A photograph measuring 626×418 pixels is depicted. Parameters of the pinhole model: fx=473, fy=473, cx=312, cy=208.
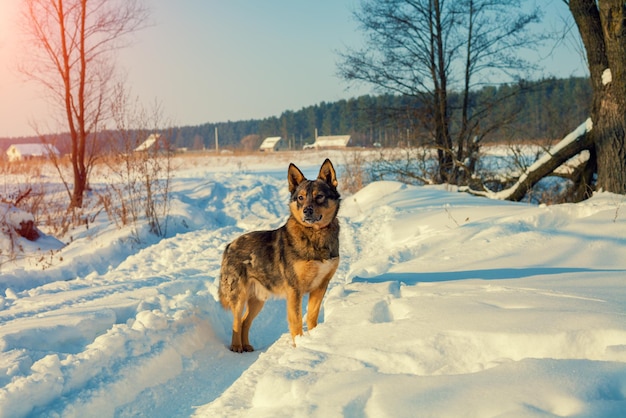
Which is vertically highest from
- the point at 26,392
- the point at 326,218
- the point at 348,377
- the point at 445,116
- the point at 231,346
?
the point at 445,116

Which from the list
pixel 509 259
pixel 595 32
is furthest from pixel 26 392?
pixel 595 32

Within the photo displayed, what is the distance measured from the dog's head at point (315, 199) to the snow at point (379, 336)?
922mm

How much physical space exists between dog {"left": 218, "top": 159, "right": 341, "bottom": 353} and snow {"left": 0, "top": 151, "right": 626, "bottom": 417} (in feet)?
1.06

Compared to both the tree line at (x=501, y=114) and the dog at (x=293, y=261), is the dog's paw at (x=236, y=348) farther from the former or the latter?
the tree line at (x=501, y=114)

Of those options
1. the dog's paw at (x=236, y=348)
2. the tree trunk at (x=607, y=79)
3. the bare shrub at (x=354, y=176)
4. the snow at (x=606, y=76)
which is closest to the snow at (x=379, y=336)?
the dog's paw at (x=236, y=348)

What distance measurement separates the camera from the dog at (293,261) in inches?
189

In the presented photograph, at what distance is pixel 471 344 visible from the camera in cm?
317

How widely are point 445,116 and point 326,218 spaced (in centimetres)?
1400

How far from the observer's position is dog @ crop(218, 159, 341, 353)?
4.81 meters

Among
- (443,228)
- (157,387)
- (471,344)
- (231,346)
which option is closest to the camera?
(471,344)

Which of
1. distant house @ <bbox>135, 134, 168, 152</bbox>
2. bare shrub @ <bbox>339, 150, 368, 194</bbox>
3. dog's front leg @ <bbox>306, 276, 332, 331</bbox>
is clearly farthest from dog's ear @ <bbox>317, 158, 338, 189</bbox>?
bare shrub @ <bbox>339, 150, 368, 194</bbox>

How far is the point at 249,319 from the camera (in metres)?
5.52

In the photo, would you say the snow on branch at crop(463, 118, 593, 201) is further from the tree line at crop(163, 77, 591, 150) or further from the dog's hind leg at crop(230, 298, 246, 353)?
the dog's hind leg at crop(230, 298, 246, 353)

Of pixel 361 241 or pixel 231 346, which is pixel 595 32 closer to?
pixel 361 241
